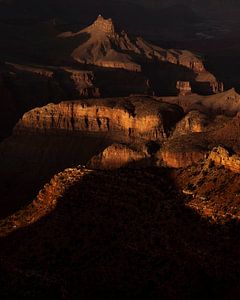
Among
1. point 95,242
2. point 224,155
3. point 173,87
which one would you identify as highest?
point 224,155

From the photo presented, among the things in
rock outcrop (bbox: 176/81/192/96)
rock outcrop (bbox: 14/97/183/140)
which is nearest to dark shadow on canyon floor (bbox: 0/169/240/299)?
rock outcrop (bbox: 14/97/183/140)

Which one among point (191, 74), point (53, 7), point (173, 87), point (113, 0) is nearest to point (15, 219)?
point (173, 87)

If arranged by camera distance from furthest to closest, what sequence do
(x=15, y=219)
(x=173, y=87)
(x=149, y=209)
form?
(x=173, y=87) < (x=15, y=219) < (x=149, y=209)

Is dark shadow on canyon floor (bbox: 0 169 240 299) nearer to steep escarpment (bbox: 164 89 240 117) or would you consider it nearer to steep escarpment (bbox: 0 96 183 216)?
steep escarpment (bbox: 0 96 183 216)

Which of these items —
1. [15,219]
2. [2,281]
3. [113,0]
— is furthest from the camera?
[113,0]

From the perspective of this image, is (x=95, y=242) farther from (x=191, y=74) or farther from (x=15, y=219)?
(x=191, y=74)

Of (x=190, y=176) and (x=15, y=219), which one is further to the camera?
(x=15, y=219)

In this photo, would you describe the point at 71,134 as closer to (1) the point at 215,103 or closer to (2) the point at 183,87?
(1) the point at 215,103

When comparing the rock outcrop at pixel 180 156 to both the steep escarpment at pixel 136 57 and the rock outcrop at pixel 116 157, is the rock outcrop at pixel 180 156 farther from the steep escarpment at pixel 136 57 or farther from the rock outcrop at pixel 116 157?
the steep escarpment at pixel 136 57
